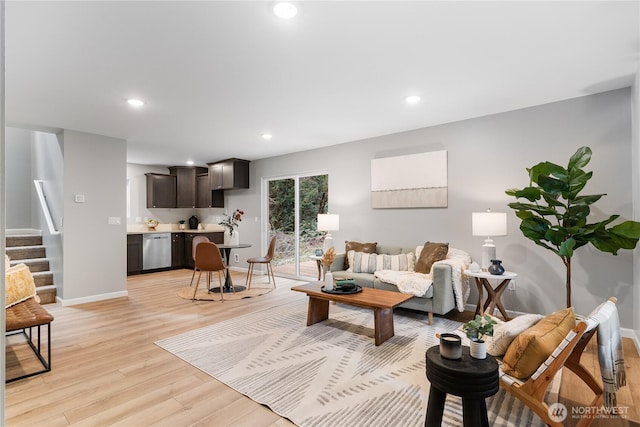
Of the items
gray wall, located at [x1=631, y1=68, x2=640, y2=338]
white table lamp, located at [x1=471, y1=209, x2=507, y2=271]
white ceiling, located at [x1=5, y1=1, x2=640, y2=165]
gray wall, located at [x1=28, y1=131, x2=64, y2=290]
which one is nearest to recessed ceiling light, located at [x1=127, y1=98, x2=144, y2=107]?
white ceiling, located at [x1=5, y1=1, x2=640, y2=165]

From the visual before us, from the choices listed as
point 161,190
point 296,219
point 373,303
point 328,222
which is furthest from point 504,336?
point 161,190

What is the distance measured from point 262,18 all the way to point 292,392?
2.53 meters

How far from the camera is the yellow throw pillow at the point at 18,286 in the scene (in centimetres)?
287

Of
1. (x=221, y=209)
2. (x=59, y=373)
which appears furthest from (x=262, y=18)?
(x=221, y=209)

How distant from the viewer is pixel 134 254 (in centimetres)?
678

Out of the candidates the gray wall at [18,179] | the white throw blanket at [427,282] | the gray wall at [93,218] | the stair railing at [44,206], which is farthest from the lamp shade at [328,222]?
the gray wall at [18,179]

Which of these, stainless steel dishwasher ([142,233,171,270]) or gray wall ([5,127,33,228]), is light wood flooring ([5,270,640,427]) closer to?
stainless steel dishwasher ([142,233,171,270])

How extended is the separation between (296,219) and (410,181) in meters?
2.45

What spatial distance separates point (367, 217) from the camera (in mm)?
5145

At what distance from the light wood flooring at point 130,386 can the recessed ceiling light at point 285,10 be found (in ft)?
8.24

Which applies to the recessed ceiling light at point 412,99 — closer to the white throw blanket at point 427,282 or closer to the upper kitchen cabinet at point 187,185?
the white throw blanket at point 427,282

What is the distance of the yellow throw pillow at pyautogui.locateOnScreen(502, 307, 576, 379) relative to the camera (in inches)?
66.4

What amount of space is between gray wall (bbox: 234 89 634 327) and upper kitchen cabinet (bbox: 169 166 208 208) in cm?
420

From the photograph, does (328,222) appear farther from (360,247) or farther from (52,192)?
(52,192)
